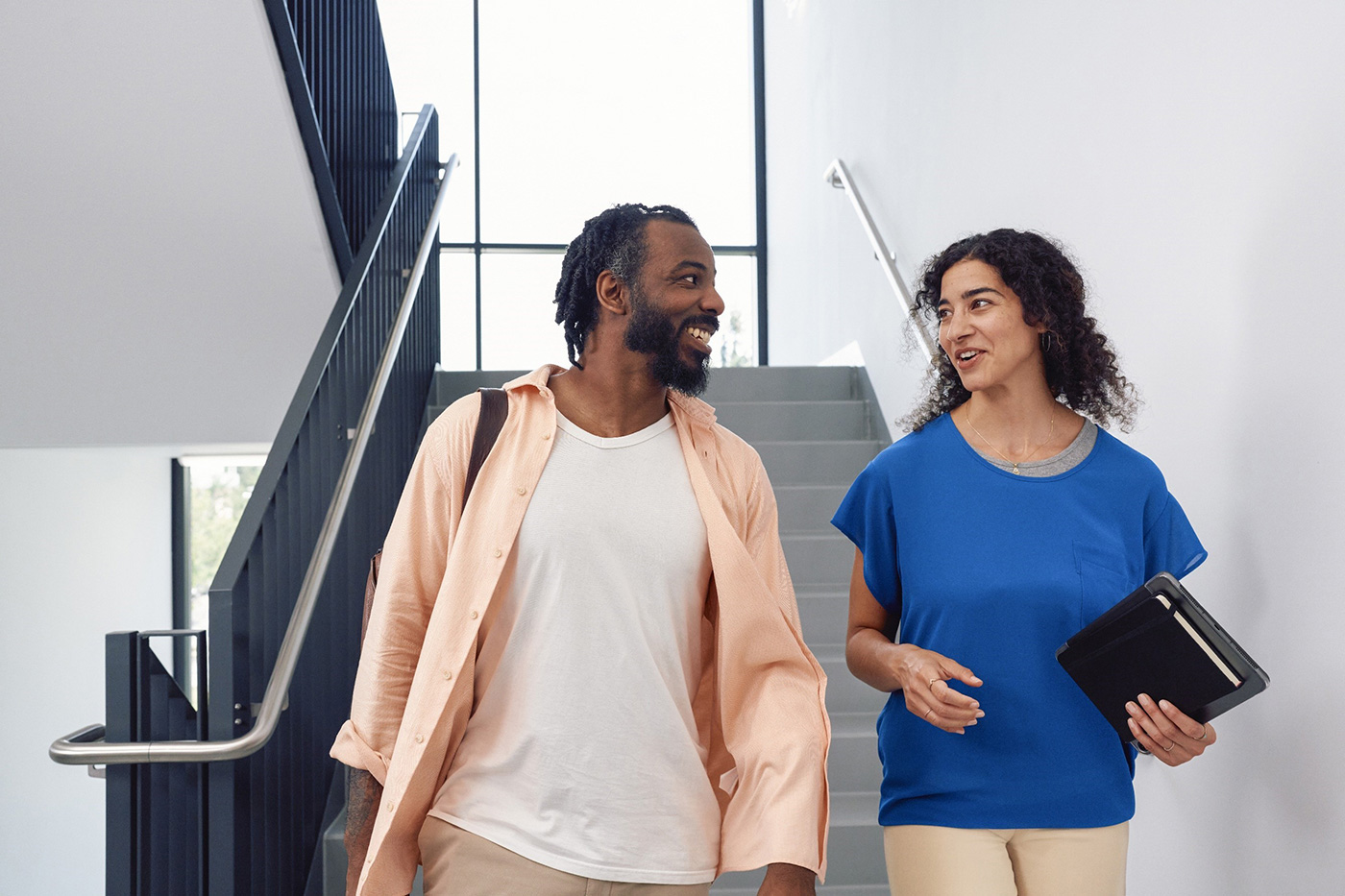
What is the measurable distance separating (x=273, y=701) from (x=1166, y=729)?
1468 mm

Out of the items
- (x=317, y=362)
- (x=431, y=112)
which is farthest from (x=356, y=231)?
(x=317, y=362)

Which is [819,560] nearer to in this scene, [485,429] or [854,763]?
[854,763]

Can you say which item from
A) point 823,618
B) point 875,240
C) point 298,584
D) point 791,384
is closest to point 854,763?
point 823,618

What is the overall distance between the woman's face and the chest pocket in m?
0.27

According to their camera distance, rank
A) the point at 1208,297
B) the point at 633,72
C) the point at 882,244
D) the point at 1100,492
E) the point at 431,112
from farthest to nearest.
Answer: the point at 633,72 → the point at 431,112 → the point at 882,244 → the point at 1208,297 → the point at 1100,492

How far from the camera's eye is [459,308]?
688 cm

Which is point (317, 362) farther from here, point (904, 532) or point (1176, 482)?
point (1176, 482)

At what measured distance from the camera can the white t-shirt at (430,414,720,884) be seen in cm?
130

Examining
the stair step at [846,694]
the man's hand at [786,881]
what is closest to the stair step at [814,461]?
the stair step at [846,694]

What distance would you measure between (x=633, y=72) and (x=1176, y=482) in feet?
18.4

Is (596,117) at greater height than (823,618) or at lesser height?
greater

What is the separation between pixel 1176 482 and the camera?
1.96m

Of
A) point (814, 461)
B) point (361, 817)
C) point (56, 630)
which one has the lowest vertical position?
point (56, 630)

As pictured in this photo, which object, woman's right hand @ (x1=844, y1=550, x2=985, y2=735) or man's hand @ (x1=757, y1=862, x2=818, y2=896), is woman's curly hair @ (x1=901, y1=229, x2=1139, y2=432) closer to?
woman's right hand @ (x1=844, y1=550, x2=985, y2=735)
